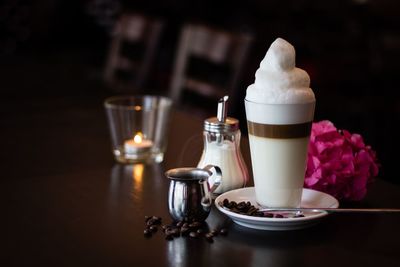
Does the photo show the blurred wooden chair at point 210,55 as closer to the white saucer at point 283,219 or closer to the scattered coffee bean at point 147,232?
the white saucer at point 283,219

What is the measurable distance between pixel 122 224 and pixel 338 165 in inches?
13.1

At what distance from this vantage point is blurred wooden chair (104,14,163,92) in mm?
2324

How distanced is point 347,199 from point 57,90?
131 centimetres

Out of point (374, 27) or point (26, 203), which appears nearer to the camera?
point (26, 203)

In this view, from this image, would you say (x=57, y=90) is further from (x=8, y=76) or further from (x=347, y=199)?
(x=347, y=199)

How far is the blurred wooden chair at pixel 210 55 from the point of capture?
5.84ft

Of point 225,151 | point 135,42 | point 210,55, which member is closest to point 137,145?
point 225,151

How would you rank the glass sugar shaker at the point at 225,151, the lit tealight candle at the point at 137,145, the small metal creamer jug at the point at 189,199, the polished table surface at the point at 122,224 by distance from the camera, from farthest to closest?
1. the lit tealight candle at the point at 137,145
2. the glass sugar shaker at the point at 225,151
3. the small metal creamer jug at the point at 189,199
4. the polished table surface at the point at 122,224

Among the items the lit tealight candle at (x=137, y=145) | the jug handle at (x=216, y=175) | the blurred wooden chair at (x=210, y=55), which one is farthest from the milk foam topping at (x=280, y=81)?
the blurred wooden chair at (x=210, y=55)

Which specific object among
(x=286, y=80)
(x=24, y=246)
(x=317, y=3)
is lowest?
(x=24, y=246)

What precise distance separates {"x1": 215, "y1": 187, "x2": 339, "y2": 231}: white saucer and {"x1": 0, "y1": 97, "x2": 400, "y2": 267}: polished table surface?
0.04 ft

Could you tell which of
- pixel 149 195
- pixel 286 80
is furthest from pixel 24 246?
pixel 286 80

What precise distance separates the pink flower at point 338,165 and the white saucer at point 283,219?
3 centimetres

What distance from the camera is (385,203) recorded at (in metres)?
1.00
